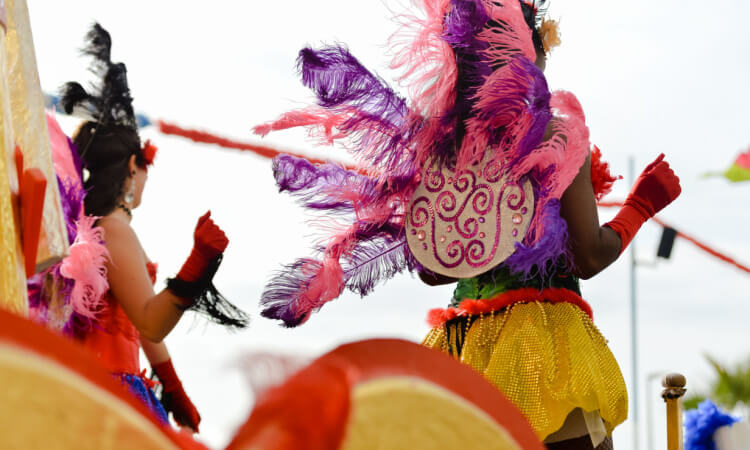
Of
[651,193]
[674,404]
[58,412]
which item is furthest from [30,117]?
[674,404]

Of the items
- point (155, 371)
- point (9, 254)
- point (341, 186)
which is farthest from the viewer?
point (155, 371)

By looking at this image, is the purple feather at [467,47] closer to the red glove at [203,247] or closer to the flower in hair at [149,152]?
the red glove at [203,247]

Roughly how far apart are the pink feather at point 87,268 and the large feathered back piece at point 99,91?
44 centimetres

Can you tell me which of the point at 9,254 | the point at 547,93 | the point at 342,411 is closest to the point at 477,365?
the point at 547,93

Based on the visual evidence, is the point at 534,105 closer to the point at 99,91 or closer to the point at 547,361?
the point at 547,361

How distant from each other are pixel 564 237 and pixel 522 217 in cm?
9

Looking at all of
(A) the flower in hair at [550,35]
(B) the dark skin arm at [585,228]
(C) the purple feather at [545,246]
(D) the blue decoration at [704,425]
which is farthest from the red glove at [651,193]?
(D) the blue decoration at [704,425]

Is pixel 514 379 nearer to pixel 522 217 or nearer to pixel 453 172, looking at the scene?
pixel 522 217

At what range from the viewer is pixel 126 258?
2135 mm

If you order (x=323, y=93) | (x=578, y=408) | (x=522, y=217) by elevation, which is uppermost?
(x=323, y=93)

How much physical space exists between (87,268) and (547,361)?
44.8 inches

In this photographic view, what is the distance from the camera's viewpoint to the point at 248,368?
48 centimetres

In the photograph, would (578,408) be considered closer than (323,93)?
Yes

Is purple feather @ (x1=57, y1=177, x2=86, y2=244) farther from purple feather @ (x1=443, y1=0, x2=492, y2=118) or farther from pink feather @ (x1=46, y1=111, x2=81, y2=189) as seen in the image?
purple feather @ (x1=443, y1=0, x2=492, y2=118)
